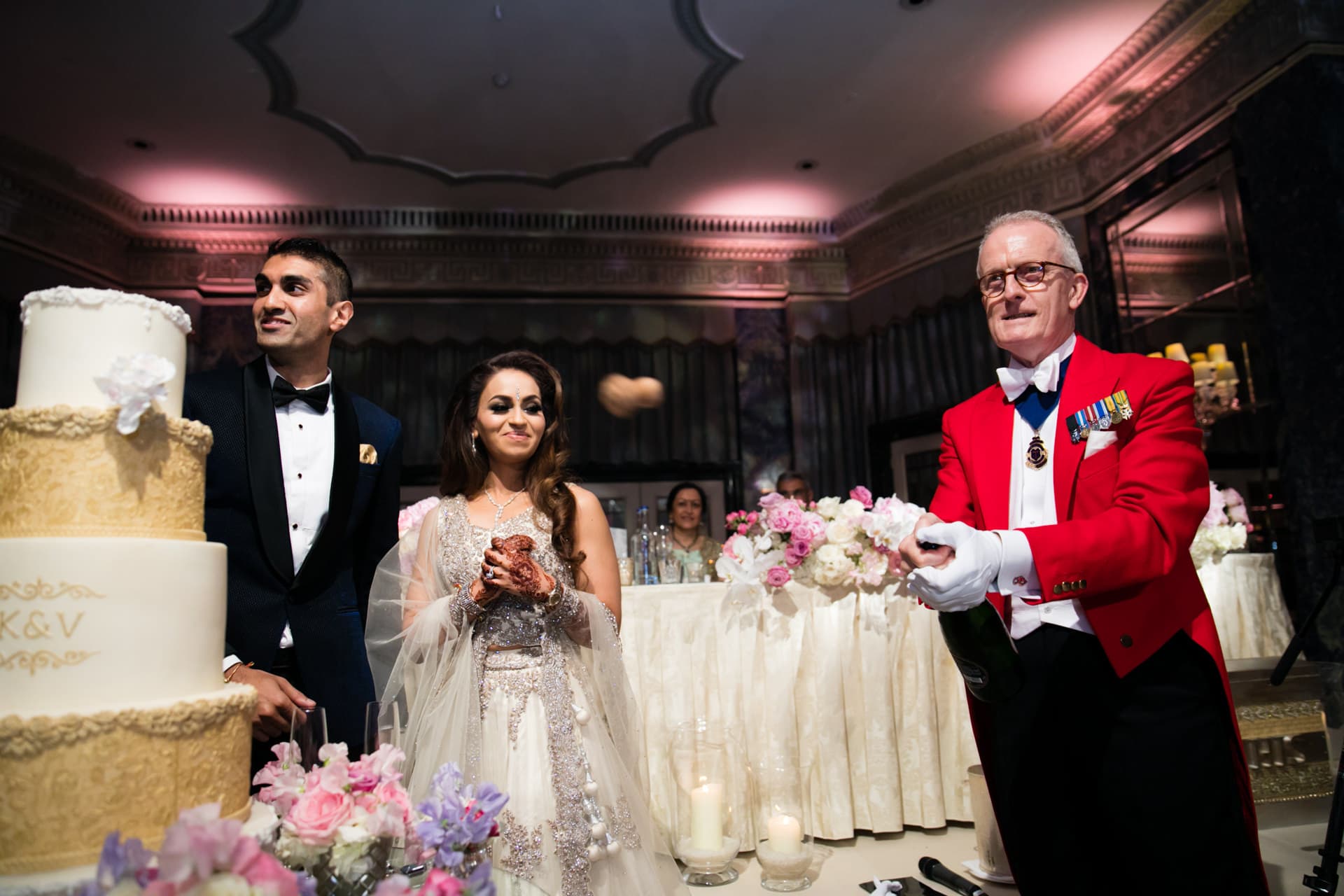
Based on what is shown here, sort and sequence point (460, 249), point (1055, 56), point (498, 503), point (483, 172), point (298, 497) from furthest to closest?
point (460, 249) → point (483, 172) → point (1055, 56) → point (498, 503) → point (298, 497)

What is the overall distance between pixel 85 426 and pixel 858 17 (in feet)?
17.7

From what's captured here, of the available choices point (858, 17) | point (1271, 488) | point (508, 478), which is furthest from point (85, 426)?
point (1271, 488)

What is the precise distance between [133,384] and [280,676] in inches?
40.9

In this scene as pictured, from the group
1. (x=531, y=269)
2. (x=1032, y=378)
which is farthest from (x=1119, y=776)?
(x=531, y=269)

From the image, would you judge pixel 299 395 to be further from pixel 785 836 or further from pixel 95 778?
pixel 785 836

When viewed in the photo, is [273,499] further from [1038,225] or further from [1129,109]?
[1129,109]

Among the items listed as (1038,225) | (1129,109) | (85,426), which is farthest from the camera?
(1129,109)

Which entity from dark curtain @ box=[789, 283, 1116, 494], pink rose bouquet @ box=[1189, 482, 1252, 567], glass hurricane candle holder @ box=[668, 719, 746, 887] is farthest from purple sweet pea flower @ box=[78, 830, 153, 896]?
dark curtain @ box=[789, 283, 1116, 494]

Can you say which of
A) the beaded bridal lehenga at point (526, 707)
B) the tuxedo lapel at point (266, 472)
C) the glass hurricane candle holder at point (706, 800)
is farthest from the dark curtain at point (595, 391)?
the tuxedo lapel at point (266, 472)

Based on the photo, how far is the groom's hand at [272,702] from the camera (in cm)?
170

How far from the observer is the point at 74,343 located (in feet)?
4.21

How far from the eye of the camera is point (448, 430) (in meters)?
2.71

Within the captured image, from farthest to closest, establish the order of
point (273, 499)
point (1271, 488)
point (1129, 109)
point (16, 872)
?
point (1129, 109) < point (1271, 488) < point (273, 499) < point (16, 872)

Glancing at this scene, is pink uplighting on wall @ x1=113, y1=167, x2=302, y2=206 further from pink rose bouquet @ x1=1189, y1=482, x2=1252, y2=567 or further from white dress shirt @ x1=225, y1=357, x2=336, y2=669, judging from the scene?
pink rose bouquet @ x1=1189, y1=482, x2=1252, y2=567
